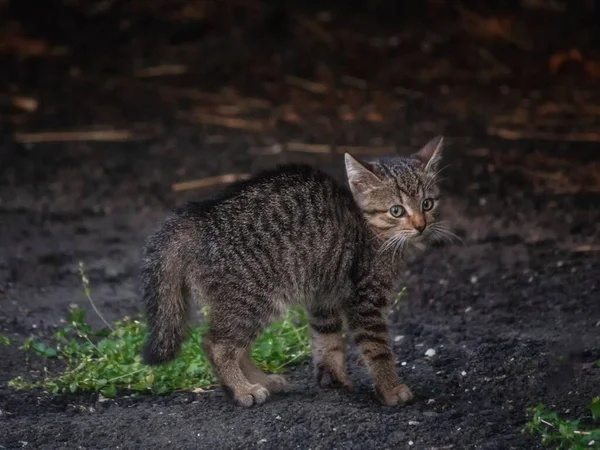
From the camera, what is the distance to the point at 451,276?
7.98 meters

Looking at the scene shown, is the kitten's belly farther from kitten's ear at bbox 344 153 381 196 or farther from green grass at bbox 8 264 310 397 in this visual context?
green grass at bbox 8 264 310 397

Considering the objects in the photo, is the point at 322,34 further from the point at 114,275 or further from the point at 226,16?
the point at 114,275

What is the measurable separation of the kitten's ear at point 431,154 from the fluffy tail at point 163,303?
Result: 1.56 metres

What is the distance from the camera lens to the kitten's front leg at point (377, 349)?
229 inches

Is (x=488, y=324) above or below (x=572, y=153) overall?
below

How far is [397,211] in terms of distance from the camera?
604cm

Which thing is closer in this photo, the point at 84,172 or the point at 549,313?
the point at 549,313

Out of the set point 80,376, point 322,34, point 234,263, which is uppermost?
point 322,34

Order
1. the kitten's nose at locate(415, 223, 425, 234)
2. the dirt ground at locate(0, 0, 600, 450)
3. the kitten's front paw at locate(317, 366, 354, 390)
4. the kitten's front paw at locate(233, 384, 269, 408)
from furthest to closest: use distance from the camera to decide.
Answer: the kitten's front paw at locate(317, 366, 354, 390) → the kitten's nose at locate(415, 223, 425, 234) → the kitten's front paw at locate(233, 384, 269, 408) → the dirt ground at locate(0, 0, 600, 450)

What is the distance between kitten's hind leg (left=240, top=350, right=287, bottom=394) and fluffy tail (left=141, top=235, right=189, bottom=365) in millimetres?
449

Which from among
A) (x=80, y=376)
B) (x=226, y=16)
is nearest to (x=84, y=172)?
(x=226, y=16)

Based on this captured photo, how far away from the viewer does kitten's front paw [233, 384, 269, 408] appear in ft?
Result: 19.0

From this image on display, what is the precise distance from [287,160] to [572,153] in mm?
2666

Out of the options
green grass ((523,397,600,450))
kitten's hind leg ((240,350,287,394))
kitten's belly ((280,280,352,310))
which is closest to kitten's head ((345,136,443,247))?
kitten's belly ((280,280,352,310))
